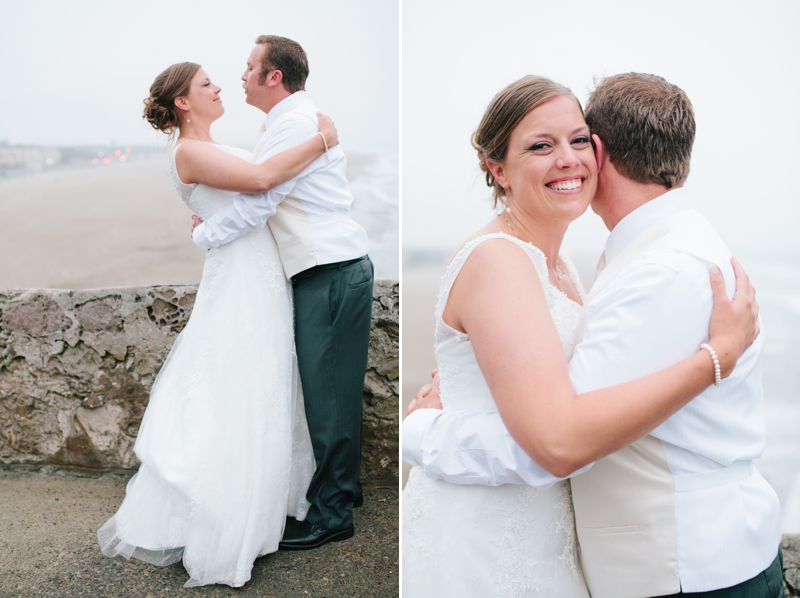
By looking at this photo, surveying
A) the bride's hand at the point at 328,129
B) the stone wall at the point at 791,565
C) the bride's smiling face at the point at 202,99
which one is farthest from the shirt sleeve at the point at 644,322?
the bride's smiling face at the point at 202,99

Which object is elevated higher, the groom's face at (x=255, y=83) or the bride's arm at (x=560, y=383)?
the groom's face at (x=255, y=83)

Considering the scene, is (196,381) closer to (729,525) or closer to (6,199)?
(729,525)

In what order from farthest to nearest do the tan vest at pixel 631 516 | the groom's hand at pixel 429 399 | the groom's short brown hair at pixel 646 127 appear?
the groom's hand at pixel 429 399, the groom's short brown hair at pixel 646 127, the tan vest at pixel 631 516

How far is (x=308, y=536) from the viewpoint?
238 centimetres

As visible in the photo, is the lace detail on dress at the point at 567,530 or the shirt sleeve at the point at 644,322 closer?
the shirt sleeve at the point at 644,322

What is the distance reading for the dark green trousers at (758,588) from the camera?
1.04 m

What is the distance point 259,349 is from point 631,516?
155cm

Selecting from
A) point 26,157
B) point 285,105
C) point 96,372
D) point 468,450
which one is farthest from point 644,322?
point 26,157

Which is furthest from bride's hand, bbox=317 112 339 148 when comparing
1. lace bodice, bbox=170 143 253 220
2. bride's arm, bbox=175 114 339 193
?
lace bodice, bbox=170 143 253 220

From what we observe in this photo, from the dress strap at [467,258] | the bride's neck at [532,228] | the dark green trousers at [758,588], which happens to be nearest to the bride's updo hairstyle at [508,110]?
the bride's neck at [532,228]

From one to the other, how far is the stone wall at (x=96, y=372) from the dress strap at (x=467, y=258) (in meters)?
1.54

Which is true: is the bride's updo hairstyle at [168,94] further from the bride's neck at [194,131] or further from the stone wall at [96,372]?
the stone wall at [96,372]

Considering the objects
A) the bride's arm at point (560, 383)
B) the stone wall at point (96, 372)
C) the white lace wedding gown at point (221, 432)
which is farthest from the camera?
the stone wall at point (96, 372)

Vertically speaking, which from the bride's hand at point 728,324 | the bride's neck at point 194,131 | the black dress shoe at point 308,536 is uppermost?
the bride's neck at point 194,131
